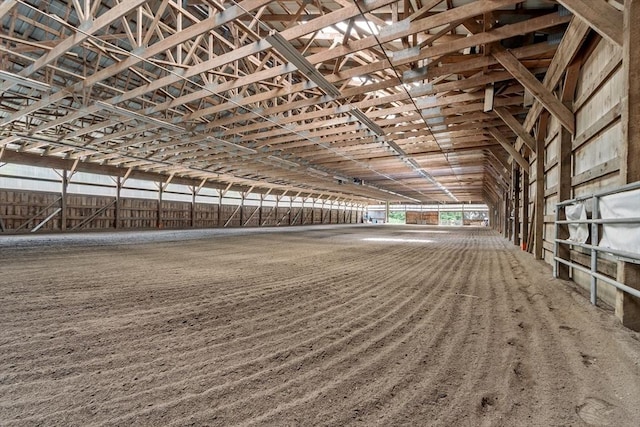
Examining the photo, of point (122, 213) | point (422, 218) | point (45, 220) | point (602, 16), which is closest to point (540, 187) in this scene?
point (602, 16)

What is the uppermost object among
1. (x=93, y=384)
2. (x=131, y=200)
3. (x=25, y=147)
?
(x=25, y=147)

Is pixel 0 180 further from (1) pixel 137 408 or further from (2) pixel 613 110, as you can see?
(2) pixel 613 110

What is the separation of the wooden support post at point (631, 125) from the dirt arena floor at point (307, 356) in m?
0.24

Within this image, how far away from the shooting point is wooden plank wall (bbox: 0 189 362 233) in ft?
47.5


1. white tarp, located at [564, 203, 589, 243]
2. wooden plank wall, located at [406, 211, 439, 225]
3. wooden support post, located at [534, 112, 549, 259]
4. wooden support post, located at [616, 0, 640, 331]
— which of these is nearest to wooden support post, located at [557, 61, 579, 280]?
white tarp, located at [564, 203, 589, 243]

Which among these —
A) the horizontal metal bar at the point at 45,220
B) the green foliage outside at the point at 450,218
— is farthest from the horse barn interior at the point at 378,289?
the green foliage outside at the point at 450,218

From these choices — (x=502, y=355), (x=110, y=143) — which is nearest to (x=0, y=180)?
(x=110, y=143)

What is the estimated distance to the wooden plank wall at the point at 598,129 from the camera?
11.3ft

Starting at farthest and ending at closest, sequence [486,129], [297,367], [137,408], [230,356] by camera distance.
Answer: [486,129]
[230,356]
[297,367]
[137,408]

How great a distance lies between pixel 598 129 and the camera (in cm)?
382

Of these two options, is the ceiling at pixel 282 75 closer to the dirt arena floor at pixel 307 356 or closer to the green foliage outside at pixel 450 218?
the dirt arena floor at pixel 307 356

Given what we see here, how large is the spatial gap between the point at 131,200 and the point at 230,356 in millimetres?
20497

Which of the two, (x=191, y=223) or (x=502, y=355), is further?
(x=191, y=223)

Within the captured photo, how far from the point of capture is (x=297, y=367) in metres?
2.07
